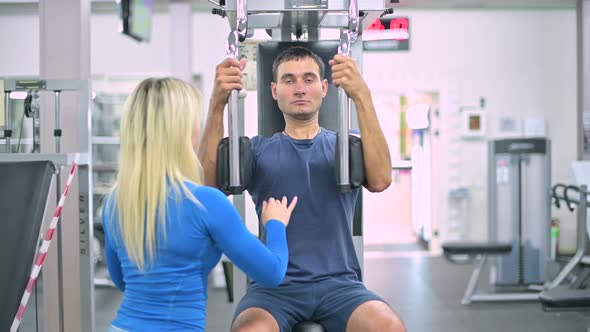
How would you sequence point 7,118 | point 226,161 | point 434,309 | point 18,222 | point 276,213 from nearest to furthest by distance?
point 276,213, point 226,161, point 18,222, point 7,118, point 434,309

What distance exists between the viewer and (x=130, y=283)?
156 centimetres

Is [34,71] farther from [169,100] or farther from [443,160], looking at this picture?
[169,100]

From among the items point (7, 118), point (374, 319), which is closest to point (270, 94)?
point (374, 319)

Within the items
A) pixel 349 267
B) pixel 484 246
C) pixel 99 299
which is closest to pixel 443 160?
pixel 484 246

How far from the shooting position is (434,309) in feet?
16.3

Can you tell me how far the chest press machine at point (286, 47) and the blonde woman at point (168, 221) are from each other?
45 centimetres

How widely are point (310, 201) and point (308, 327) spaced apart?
40 cm

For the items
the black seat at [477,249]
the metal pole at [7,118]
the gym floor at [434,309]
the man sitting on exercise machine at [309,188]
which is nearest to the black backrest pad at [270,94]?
the man sitting on exercise machine at [309,188]

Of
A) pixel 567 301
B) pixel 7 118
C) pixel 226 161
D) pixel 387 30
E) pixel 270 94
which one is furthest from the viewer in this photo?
pixel 567 301

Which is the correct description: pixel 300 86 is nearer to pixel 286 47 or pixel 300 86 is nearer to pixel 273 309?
pixel 286 47

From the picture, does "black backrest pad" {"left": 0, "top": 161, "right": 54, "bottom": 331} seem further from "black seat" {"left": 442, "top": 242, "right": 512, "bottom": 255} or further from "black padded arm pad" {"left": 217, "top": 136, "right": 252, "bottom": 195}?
"black seat" {"left": 442, "top": 242, "right": 512, "bottom": 255}

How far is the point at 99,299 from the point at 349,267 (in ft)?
12.6

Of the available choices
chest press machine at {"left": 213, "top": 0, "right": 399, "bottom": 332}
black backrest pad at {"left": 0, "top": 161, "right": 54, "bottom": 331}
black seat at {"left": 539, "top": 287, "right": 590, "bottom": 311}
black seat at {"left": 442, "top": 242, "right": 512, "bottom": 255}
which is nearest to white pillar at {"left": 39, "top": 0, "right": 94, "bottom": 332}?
black backrest pad at {"left": 0, "top": 161, "right": 54, "bottom": 331}

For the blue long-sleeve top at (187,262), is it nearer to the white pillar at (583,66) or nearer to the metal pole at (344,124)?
the metal pole at (344,124)
